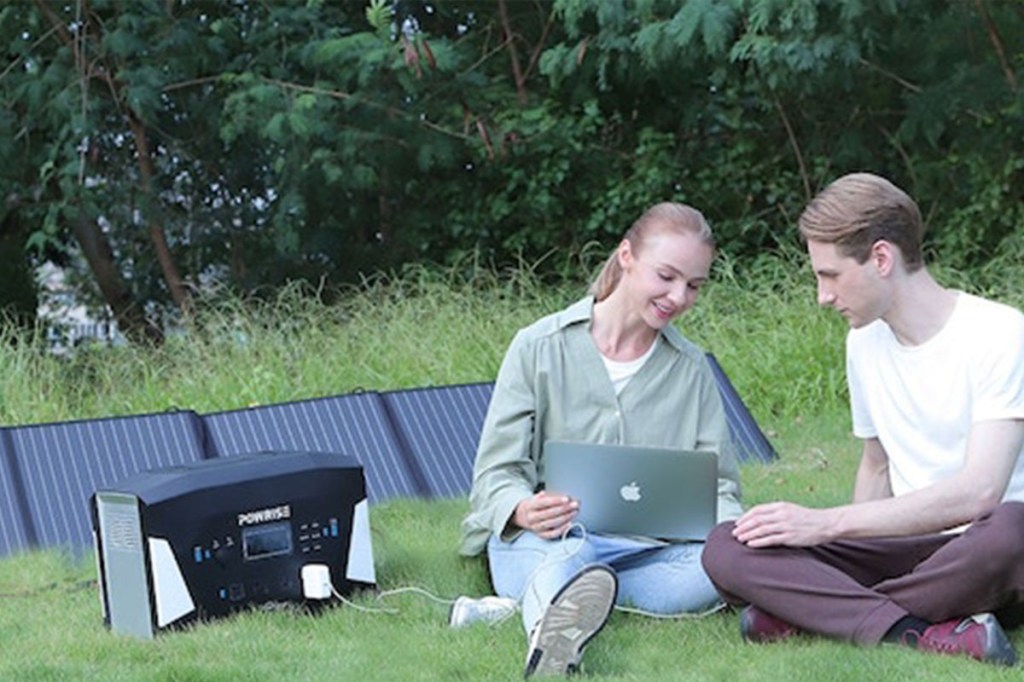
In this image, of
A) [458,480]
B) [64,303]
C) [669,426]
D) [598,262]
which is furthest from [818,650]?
[64,303]

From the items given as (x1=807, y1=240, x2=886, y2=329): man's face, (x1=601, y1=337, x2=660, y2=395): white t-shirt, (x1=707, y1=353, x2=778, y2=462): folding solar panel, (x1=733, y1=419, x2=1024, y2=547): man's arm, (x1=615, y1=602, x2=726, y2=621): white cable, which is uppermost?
(x1=807, y1=240, x2=886, y2=329): man's face

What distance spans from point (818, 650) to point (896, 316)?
79 cm

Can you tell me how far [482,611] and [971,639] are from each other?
4.15 ft

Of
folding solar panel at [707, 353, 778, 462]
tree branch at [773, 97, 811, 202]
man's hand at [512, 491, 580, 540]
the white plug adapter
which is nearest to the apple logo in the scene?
man's hand at [512, 491, 580, 540]

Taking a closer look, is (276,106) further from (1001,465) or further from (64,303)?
(1001,465)

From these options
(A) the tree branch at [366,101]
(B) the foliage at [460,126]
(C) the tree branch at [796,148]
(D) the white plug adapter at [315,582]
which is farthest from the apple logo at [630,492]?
(C) the tree branch at [796,148]

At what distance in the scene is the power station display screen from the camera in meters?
4.38

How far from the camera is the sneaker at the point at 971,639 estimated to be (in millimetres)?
3693

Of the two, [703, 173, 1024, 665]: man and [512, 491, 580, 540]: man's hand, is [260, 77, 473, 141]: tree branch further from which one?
[703, 173, 1024, 665]: man

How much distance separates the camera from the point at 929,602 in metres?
3.78

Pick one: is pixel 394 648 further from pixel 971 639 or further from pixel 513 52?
pixel 513 52

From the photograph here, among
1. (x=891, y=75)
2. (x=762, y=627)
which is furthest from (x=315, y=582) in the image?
(x=891, y=75)

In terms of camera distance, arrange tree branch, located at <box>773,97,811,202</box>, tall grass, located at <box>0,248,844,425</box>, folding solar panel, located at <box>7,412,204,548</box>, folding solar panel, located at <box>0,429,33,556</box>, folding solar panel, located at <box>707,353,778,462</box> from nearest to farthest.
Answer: folding solar panel, located at <box>0,429,33,556</box> → folding solar panel, located at <box>7,412,204,548</box> → folding solar panel, located at <box>707,353,778,462</box> → tall grass, located at <box>0,248,844,425</box> → tree branch, located at <box>773,97,811,202</box>

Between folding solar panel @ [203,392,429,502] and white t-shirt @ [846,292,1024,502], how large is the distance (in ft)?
8.07
